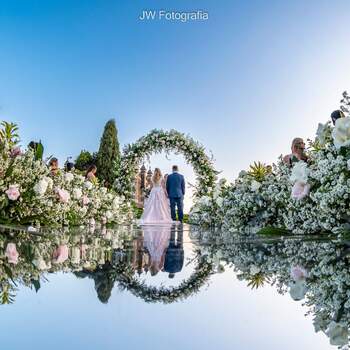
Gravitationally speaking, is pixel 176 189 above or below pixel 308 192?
above

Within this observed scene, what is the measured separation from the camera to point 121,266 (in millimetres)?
2443

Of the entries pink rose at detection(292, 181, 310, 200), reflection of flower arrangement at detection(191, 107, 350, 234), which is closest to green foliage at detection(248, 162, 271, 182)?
reflection of flower arrangement at detection(191, 107, 350, 234)

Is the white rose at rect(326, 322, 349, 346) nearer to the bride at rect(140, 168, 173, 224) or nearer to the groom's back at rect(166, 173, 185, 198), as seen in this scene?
the groom's back at rect(166, 173, 185, 198)

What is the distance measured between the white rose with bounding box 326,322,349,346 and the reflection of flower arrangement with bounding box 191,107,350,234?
3.40 m

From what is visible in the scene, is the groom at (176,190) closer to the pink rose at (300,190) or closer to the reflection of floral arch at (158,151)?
the reflection of floral arch at (158,151)

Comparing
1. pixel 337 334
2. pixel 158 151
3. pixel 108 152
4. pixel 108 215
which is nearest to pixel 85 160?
pixel 108 152

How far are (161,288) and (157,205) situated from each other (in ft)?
63.0

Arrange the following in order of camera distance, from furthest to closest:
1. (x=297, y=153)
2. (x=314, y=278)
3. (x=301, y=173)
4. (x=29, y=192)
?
(x=29, y=192) < (x=297, y=153) < (x=301, y=173) < (x=314, y=278)

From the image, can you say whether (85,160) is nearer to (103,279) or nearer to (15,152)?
(15,152)

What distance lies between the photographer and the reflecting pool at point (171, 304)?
1048 millimetres

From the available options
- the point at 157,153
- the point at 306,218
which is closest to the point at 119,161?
the point at 157,153

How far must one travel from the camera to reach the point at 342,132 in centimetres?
452

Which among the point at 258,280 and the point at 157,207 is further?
the point at 157,207

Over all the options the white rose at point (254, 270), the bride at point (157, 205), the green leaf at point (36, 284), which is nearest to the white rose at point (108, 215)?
the bride at point (157, 205)
